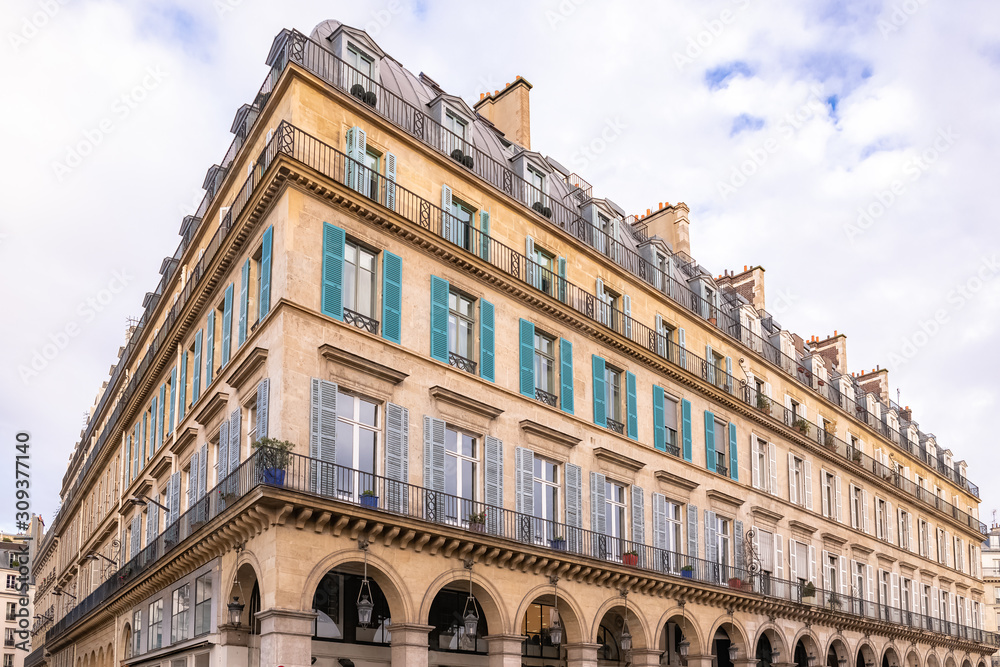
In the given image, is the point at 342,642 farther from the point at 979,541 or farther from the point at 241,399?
the point at 979,541

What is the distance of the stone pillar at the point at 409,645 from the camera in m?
19.3

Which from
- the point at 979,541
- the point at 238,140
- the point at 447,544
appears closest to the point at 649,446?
the point at 447,544

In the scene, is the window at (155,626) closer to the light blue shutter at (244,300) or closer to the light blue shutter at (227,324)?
the light blue shutter at (227,324)

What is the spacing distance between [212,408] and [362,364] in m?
4.47

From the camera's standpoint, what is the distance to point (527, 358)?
24422 mm

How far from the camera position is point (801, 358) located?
4159cm

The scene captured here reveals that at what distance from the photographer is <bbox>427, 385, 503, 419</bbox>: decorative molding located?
848 inches

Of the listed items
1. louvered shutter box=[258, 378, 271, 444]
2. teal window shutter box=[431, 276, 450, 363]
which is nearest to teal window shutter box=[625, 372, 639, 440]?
teal window shutter box=[431, 276, 450, 363]

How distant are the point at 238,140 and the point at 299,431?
391 inches

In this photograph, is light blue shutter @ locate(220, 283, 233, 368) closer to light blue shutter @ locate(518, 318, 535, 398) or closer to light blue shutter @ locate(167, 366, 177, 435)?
light blue shutter @ locate(167, 366, 177, 435)

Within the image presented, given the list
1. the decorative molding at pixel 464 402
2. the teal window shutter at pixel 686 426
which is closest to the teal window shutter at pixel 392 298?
the decorative molding at pixel 464 402

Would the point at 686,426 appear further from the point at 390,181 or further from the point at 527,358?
the point at 390,181

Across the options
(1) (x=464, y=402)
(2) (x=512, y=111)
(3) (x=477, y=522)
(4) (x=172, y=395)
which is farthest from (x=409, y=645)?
(2) (x=512, y=111)

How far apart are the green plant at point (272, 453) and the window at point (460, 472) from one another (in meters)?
4.26
